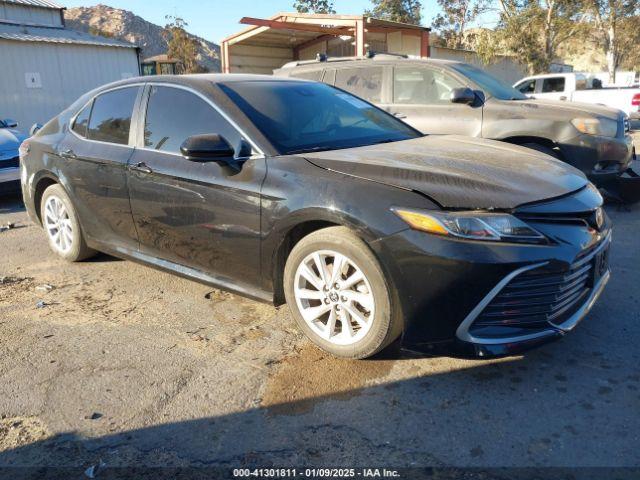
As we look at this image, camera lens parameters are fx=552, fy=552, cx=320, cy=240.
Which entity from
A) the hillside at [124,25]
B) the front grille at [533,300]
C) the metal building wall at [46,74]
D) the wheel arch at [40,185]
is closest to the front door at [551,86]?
the metal building wall at [46,74]

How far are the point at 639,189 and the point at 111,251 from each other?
5.67 metres

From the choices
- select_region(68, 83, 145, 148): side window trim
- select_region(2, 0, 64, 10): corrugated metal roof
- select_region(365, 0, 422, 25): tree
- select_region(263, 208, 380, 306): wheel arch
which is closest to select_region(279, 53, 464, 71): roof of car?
select_region(68, 83, 145, 148): side window trim

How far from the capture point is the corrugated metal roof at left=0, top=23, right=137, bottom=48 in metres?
17.0

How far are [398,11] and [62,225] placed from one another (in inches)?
1546

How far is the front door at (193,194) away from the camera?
3.40 meters

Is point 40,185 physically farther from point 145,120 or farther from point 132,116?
point 145,120

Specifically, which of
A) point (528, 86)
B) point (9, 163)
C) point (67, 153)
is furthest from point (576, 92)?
point (67, 153)

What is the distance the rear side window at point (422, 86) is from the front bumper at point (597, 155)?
5.13 feet

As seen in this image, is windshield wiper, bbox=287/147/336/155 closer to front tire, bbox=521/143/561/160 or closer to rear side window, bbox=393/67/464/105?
front tire, bbox=521/143/561/160

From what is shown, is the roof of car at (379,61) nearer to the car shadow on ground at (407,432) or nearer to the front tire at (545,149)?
the front tire at (545,149)

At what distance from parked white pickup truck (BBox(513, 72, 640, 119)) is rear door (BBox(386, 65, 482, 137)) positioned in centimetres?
1149

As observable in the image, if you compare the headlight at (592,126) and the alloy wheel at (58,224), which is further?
the headlight at (592,126)

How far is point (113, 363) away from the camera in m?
3.30

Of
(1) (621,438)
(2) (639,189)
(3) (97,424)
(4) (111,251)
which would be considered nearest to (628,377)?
(1) (621,438)
